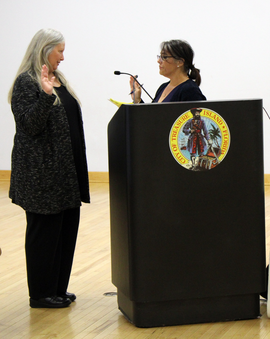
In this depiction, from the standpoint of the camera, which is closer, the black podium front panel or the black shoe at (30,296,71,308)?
the black podium front panel

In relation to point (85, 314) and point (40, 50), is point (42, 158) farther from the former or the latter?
point (85, 314)

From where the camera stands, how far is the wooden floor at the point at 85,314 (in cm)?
179

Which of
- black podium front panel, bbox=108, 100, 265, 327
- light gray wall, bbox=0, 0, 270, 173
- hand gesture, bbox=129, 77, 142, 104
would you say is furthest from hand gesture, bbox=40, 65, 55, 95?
light gray wall, bbox=0, 0, 270, 173

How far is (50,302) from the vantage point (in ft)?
7.00

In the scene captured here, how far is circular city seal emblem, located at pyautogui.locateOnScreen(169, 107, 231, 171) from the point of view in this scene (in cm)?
173

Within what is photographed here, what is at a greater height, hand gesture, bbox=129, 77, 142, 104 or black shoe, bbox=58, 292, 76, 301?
hand gesture, bbox=129, 77, 142, 104

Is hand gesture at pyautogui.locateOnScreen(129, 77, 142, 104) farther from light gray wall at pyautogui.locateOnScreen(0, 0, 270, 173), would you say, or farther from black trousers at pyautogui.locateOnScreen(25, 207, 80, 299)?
light gray wall at pyautogui.locateOnScreen(0, 0, 270, 173)

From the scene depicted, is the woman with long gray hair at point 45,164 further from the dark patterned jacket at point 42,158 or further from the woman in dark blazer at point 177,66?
the woman in dark blazer at point 177,66

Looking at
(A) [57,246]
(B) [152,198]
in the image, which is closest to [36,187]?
(A) [57,246]

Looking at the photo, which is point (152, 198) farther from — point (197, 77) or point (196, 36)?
point (196, 36)

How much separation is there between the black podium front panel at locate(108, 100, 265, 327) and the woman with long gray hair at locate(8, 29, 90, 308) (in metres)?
0.35

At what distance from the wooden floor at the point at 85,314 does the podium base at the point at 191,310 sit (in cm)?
2

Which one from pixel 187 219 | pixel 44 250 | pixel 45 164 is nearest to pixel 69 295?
pixel 44 250

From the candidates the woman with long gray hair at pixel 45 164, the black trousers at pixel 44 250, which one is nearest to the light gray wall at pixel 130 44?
the woman with long gray hair at pixel 45 164
